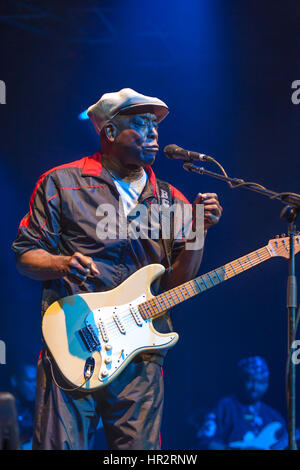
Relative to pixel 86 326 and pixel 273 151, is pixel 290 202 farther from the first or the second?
pixel 273 151

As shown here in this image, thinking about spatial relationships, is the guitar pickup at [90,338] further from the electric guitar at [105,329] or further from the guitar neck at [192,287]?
the guitar neck at [192,287]

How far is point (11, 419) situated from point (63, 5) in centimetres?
493

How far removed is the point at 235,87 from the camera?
5918mm

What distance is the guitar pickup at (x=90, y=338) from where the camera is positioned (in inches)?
113

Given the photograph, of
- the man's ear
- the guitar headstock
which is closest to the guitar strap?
the man's ear

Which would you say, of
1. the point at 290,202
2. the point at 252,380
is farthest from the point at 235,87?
the point at 290,202

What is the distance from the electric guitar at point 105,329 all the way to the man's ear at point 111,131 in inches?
32.8

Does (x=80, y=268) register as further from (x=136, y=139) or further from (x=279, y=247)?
(x=279, y=247)

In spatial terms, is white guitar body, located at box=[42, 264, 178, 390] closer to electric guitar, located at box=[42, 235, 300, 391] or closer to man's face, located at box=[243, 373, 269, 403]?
electric guitar, located at box=[42, 235, 300, 391]

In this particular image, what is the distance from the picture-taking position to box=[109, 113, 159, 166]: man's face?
325 centimetres

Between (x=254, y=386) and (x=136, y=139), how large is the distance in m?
3.50

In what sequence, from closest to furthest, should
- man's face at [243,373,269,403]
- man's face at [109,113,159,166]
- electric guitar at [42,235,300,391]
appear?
electric guitar at [42,235,300,391] < man's face at [109,113,159,166] < man's face at [243,373,269,403]

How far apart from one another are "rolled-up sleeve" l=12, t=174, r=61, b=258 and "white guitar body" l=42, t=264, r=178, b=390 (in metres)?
0.34

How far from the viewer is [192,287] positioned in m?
3.21
